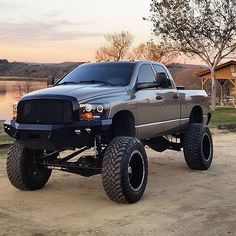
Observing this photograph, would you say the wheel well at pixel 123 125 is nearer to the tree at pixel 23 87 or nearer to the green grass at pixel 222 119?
the green grass at pixel 222 119

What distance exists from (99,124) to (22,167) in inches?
67.9

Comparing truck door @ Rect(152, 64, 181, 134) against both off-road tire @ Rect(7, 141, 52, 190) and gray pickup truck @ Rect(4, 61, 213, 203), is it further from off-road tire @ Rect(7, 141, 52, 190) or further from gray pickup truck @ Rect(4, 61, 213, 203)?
off-road tire @ Rect(7, 141, 52, 190)

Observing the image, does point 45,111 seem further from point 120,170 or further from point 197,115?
point 197,115

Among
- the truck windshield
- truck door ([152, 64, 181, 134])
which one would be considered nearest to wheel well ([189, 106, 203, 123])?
truck door ([152, 64, 181, 134])

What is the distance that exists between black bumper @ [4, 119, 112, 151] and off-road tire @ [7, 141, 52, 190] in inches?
31.8

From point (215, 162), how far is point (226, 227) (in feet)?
17.3

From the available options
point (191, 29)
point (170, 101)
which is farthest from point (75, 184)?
point (191, 29)

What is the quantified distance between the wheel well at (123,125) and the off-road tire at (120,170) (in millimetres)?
540

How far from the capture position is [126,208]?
278 inches

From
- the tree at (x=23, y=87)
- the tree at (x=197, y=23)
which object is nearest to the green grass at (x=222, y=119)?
the tree at (x=197, y=23)

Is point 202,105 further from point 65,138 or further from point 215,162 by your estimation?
point 65,138

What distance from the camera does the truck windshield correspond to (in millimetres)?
8406

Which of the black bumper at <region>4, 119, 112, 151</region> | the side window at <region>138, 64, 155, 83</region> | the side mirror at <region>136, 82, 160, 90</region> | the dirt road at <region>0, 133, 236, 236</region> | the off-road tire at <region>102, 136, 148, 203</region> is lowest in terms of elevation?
the dirt road at <region>0, 133, 236, 236</region>

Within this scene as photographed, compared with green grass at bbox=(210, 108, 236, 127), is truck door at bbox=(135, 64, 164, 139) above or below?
above
